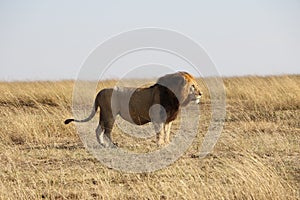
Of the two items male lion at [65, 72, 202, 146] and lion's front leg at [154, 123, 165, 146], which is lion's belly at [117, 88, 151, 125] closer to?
male lion at [65, 72, 202, 146]

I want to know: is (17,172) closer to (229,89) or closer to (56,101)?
(56,101)

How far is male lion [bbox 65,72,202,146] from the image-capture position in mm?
7809

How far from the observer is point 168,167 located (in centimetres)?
599

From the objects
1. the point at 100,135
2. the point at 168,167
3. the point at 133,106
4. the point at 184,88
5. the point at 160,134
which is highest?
the point at 184,88

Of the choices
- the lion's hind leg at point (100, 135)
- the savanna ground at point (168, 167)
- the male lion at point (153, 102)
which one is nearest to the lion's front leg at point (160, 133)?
the male lion at point (153, 102)

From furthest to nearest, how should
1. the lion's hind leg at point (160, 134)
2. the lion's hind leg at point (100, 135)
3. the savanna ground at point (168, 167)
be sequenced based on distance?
1. the lion's hind leg at point (100, 135)
2. the lion's hind leg at point (160, 134)
3. the savanna ground at point (168, 167)

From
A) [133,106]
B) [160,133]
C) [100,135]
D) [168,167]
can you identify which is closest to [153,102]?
[133,106]

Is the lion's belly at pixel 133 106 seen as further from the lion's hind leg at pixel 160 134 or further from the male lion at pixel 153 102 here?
the lion's hind leg at pixel 160 134

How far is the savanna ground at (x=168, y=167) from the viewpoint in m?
4.64

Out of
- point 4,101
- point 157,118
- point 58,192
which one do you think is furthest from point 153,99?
point 4,101

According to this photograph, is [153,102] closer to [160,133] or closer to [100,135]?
[160,133]

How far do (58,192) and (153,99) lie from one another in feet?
11.7

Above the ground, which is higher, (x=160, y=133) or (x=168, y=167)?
(x=168, y=167)

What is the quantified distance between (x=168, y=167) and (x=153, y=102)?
2292 mm
